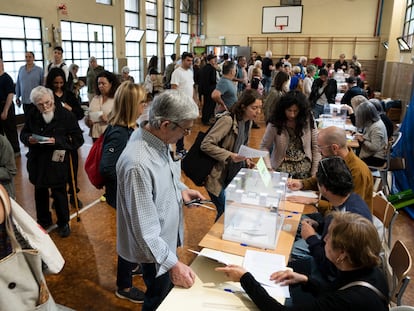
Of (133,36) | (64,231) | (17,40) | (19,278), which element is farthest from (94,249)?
(133,36)

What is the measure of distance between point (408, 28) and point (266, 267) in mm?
10220

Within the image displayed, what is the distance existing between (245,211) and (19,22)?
854 cm

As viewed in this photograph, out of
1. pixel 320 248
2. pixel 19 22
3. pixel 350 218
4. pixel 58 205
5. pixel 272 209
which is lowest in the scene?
pixel 58 205

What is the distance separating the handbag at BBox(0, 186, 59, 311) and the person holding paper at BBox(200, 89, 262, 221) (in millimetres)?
1671

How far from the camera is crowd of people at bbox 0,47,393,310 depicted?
1.52 meters

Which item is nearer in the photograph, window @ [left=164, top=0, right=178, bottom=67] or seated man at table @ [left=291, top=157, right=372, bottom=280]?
seated man at table @ [left=291, top=157, right=372, bottom=280]

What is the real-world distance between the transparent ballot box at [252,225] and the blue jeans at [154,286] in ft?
1.30

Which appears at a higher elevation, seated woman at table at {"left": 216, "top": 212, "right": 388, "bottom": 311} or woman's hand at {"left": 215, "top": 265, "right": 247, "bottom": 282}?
seated woman at table at {"left": 216, "top": 212, "right": 388, "bottom": 311}

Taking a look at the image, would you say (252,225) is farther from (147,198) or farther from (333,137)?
(333,137)

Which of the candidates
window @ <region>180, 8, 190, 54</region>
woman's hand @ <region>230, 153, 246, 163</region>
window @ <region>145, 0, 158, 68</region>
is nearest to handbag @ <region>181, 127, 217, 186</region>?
woman's hand @ <region>230, 153, 246, 163</region>

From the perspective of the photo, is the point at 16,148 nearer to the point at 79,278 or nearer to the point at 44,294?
the point at 79,278

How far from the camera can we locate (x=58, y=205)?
3.50 m

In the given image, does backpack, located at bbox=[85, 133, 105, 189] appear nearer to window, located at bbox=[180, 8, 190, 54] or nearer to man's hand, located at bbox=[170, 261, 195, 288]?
man's hand, located at bbox=[170, 261, 195, 288]

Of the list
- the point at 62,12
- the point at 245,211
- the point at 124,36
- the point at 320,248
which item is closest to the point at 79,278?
the point at 245,211
